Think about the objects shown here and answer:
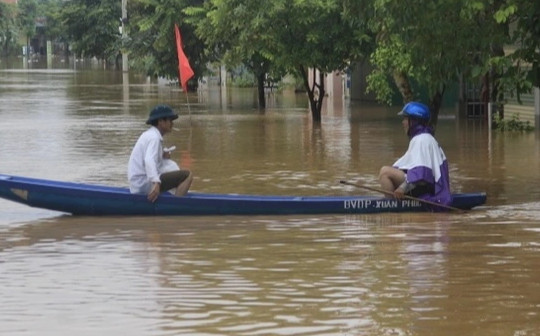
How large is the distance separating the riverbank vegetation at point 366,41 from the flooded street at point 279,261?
1.85m

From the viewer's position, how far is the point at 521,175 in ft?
70.4

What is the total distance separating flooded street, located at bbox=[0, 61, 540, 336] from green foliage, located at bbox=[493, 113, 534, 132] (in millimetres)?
6915

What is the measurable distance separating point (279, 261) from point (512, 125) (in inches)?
857

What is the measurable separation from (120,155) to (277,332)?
58.4 feet

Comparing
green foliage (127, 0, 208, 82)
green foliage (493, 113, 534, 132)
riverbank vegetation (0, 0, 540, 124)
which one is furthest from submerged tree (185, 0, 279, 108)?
green foliage (127, 0, 208, 82)

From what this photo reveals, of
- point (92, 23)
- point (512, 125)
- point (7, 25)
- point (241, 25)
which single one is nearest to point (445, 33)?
point (512, 125)

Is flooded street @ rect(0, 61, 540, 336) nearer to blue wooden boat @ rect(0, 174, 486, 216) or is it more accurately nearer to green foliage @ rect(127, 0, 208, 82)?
blue wooden boat @ rect(0, 174, 486, 216)

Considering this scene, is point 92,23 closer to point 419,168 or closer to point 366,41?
point 366,41

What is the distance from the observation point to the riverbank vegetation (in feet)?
55.7

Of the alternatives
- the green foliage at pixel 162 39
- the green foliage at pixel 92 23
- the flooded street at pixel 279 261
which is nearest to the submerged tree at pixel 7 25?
the green foliage at pixel 92 23

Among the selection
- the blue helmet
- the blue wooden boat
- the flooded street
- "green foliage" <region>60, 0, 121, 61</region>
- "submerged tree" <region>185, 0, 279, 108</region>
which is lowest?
the flooded street

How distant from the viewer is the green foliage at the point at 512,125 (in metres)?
32.9

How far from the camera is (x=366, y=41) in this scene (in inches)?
1380

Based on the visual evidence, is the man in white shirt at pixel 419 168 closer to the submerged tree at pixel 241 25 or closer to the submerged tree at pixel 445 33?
the submerged tree at pixel 445 33
